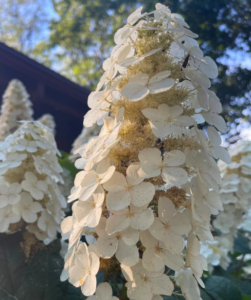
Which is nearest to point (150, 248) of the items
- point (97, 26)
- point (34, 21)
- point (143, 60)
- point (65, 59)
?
point (143, 60)

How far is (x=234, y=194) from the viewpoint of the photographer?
6.32ft

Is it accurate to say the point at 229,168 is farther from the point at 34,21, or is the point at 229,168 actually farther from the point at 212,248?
the point at 34,21

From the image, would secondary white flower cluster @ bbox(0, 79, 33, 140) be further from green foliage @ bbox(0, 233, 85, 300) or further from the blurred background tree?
the blurred background tree

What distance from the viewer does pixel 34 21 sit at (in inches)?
541

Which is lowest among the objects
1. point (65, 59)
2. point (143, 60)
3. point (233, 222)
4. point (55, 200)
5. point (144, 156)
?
point (65, 59)

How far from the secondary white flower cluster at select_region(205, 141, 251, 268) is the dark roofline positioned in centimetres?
330

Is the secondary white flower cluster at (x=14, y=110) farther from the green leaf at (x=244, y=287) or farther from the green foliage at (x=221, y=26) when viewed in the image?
the green foliage at (x=221, y=26)

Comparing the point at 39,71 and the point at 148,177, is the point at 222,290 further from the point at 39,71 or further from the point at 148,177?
the point at 39,71

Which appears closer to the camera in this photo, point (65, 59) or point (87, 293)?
point (87, 293)

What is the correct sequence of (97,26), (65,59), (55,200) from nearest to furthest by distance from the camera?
(55,200) → (97,26) → (65,59)

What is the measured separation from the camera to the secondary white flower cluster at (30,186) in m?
1.05

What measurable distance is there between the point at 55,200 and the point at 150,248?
2.00ft

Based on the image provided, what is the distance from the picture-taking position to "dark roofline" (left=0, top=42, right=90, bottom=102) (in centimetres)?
412

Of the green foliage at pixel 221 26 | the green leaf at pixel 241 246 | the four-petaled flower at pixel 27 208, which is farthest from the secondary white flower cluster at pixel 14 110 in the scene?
the green foliage at pixel 221 26
